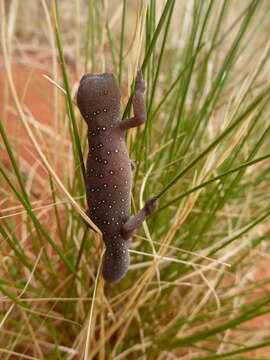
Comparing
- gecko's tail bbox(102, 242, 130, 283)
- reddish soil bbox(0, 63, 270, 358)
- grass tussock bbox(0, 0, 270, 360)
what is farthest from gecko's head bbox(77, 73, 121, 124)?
reddish soil bbox(0, 63, 270, 358)

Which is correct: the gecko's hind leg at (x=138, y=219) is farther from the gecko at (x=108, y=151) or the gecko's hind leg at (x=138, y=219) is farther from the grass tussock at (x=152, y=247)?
the grass tussock at (x=152, y=247)

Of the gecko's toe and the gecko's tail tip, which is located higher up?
the gecko's toe

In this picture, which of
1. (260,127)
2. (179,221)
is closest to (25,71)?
(260,127)

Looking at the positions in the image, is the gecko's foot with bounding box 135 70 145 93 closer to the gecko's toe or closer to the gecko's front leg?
the gecko's front leg

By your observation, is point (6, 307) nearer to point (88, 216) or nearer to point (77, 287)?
point (77, 287)

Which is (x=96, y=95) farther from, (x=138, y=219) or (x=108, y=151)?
(x=138, y=219)

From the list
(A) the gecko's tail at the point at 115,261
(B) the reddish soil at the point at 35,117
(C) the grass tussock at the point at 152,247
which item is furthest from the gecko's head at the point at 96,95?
(B) the reddish soil at the point at 35,117
